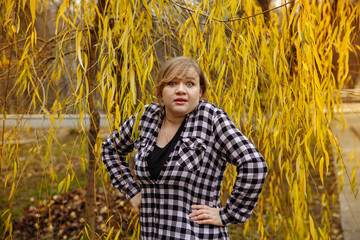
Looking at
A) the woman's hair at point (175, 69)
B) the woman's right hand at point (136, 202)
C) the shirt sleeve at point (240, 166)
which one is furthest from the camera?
the woman's right hand at point (136, 202)

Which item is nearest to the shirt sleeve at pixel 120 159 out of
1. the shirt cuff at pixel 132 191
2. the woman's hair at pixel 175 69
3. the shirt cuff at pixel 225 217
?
the shirt cuff at pixel 132 191

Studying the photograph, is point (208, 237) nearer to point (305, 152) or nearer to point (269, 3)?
point (305, 152)

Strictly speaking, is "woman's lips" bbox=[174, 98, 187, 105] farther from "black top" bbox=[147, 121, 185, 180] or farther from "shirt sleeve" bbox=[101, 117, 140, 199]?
"shirt sleeve" bbox=[101, 117, 140, 199]

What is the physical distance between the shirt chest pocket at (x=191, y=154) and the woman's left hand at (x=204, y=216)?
0.41 feet

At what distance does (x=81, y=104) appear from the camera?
175cm

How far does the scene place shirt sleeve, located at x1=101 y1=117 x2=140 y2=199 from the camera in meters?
1.57

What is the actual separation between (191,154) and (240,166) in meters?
0.15

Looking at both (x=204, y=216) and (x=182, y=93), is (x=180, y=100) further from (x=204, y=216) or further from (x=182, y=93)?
(x=204, y=216)

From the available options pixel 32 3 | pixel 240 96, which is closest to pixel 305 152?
pixel 240 96

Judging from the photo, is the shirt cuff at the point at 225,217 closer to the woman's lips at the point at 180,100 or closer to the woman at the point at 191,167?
the woman at the point at 191,167

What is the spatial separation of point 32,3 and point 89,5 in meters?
0.27

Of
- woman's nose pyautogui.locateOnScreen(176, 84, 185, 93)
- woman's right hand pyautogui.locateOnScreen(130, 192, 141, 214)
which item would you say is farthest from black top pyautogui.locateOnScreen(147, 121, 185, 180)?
woman's right hand pyautogui.locateOnScreen(130, 192, 141, 214)

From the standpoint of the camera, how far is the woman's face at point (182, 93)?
1354 millimetres

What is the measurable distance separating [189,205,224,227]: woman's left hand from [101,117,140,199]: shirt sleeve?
1.10ft
